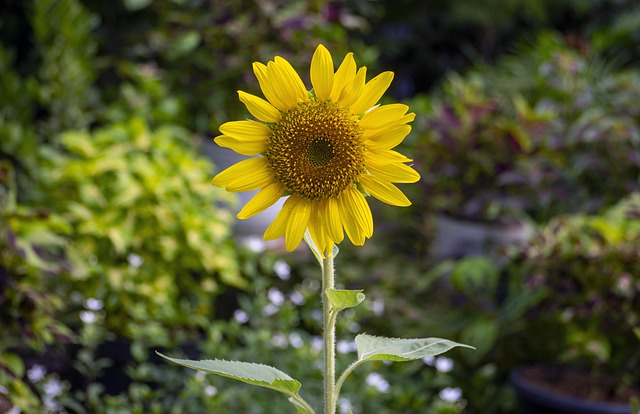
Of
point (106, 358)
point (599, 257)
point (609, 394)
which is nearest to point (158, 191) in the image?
point (106, 358)

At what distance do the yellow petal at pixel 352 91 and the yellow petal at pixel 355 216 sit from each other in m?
0.12

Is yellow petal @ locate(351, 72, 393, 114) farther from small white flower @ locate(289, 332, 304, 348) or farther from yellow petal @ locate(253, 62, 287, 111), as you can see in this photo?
small white flower @ locate(289, 332, 304, 348)

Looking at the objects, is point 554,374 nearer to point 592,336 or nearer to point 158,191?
point 592,336

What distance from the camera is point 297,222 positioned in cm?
111

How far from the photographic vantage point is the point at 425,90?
8336 millimetres

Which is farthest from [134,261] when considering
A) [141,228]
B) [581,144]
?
[581,144]

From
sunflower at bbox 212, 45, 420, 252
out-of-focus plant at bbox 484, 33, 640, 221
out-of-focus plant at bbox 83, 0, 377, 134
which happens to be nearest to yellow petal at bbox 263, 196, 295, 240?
sunflower at bbox 212, 45, 420, 252

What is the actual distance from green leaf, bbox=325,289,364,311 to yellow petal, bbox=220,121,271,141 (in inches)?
9.3

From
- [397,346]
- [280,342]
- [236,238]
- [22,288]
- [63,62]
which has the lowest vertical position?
[280,342]

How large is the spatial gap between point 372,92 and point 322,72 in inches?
2.8

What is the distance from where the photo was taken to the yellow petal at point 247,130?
43.0 inches

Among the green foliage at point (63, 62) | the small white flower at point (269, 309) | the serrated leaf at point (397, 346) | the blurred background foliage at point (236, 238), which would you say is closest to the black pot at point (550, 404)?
the blurred background foliage at point (236, 238)

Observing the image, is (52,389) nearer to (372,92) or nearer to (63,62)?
(372,92)

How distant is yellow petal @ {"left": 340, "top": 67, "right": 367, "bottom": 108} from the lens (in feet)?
3.46
